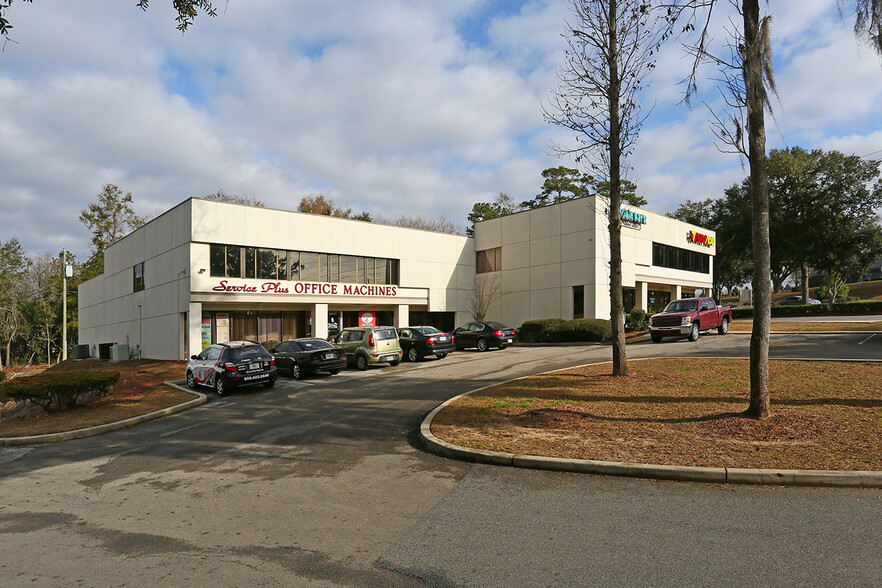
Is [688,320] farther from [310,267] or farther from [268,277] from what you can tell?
[268,277]

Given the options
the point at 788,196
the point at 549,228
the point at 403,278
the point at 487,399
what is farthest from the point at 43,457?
the point at 788,196

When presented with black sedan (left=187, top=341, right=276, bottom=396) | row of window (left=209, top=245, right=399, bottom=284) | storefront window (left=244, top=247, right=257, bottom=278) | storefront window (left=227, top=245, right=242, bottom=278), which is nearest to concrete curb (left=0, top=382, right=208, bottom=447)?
black sedan (left=187, top=341, right=276, bottom=396)

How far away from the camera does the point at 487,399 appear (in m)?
11.4

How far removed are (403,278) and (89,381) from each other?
22720 mm

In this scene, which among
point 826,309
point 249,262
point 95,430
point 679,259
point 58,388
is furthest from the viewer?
point 826,309

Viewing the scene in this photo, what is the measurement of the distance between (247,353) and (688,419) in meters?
13.4

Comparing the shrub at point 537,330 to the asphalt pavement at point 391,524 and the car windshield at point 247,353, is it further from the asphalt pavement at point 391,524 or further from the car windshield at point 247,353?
the asphalt pavement at point 391,524

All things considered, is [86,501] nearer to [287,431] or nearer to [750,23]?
[287,431]

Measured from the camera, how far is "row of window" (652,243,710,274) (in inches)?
1519

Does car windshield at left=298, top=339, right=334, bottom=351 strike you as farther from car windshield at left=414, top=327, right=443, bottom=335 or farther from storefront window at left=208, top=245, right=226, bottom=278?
storefront window at left=208, top=245, right=226, bottom=278

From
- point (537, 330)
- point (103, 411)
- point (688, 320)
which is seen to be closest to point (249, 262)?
point (103, 411)

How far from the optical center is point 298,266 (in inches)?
1218

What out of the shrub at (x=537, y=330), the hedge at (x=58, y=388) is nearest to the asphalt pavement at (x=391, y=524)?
the hedge at (x=58, y=388)

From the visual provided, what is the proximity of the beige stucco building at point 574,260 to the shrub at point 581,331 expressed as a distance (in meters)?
3.67
